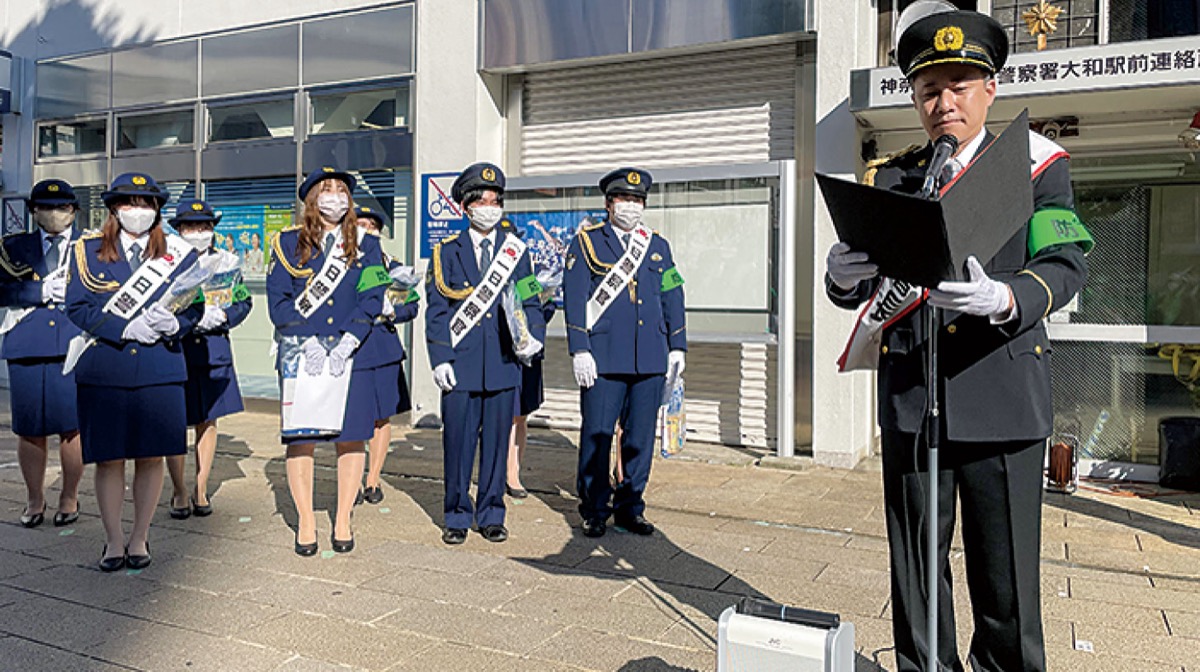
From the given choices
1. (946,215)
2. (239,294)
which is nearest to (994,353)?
(946,215)

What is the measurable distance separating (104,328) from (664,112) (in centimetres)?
553

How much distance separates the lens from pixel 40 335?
225 inches

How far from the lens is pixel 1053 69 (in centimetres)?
634

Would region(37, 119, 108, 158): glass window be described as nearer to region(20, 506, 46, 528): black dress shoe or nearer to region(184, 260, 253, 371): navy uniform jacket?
region(184, 260, 253, 371): navy uniform jacket

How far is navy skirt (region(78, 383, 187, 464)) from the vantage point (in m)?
4.73

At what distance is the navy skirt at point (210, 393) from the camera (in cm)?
615

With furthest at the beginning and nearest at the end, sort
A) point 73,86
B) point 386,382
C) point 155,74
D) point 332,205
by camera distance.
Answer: point 73,86 → point 155,74 → point 386,382 → point 332,205

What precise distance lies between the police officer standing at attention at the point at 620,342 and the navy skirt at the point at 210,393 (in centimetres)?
243

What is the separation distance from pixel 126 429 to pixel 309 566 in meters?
1.12

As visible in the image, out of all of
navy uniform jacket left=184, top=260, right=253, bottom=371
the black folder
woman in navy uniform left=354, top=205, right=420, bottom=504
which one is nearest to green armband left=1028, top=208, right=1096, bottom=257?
the black folder

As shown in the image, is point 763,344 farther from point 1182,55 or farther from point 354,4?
point 354,4

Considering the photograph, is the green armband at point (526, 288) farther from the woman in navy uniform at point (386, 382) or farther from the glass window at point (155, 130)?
the glass window at point (155, 130)

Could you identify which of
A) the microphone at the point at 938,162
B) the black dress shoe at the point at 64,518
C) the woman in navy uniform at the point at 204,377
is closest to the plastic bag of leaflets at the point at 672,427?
the woman in navy uniform at the point at 204,377

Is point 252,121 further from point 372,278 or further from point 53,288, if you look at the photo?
point 372,278
